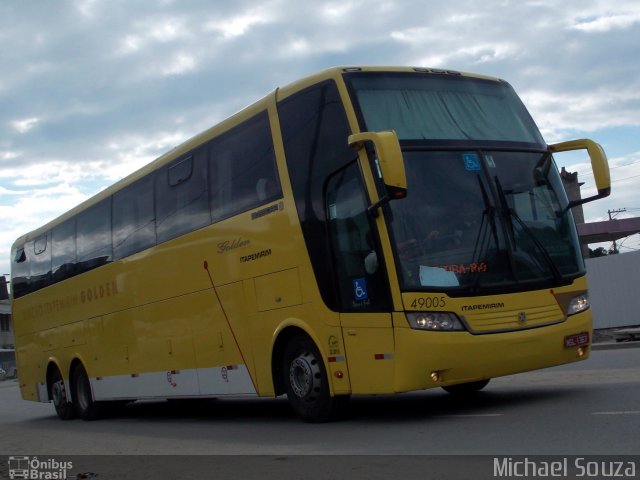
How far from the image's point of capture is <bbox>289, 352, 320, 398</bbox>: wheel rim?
9875mm

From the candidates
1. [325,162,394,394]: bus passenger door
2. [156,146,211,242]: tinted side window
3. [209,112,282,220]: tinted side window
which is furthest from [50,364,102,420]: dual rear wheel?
[325,162,394,394]: bus passenger door

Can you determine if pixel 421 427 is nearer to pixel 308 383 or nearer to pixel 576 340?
pixel 308 383

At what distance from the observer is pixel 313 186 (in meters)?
9.77

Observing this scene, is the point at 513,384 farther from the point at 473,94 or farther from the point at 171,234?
the point at 171,234

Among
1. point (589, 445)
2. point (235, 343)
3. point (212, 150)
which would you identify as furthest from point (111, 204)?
point (589, 445)

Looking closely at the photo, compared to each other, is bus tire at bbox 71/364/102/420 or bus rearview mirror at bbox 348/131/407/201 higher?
bus rearview mirror at bbox 348/131/407/201

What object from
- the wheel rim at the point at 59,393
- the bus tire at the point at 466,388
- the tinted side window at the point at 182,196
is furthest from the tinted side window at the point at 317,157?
the wheel rim at the point at 59,393

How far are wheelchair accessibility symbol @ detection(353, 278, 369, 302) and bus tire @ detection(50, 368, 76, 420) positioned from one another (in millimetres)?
10363

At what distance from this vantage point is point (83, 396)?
17156 mm

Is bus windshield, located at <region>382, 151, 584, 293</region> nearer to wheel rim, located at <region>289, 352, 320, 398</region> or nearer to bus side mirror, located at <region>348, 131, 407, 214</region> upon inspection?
bus side mirror, located at <region>348, 131, 407, 214</region>

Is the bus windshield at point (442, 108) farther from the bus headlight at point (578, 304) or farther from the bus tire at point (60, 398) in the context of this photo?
the bus tire at point (60, 398)

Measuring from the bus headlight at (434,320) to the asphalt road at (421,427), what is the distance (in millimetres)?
1035

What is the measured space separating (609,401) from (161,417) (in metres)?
9.12
